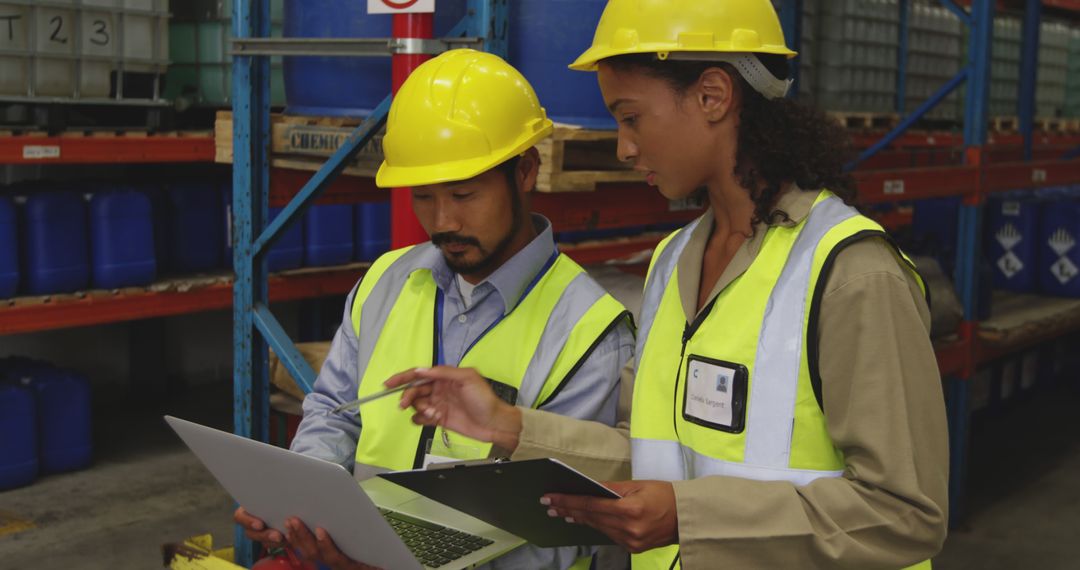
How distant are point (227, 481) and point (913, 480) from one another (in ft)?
3.85

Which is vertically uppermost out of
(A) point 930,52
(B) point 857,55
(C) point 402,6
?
(A) point 930,52

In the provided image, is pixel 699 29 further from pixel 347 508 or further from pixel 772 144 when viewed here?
pixel 347 508

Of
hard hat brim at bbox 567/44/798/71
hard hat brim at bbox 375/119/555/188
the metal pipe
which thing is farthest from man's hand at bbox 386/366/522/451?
the metal pipe

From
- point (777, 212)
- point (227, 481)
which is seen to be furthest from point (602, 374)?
point (227, 481)

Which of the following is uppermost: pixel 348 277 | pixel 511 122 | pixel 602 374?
pixel 511 122

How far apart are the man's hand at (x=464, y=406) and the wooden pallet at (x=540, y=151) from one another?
3.98ft

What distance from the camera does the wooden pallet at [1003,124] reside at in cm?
977

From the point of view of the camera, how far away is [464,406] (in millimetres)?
1901

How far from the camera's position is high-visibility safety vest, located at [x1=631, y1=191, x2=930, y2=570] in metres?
1.58

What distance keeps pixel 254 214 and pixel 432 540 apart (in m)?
1.84

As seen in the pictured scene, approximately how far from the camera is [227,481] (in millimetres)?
2006

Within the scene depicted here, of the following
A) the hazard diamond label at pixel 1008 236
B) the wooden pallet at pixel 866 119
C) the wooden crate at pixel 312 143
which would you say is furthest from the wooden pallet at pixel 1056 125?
the wooden crate at pixel 312 143

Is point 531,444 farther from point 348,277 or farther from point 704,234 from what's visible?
point 348,277

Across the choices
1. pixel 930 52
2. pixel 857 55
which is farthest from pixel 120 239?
pixel 930 52
